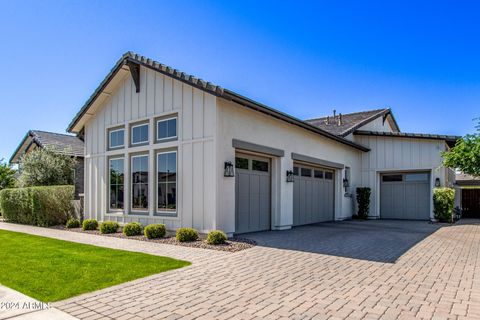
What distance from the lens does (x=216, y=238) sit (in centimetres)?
886

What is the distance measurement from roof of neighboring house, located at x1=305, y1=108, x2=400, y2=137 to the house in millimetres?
1581

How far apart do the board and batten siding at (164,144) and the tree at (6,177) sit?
13012 mm

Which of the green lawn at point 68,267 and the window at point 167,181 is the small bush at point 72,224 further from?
the window at point 167,181

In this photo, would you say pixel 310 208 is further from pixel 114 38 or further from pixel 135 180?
pixel 114 38

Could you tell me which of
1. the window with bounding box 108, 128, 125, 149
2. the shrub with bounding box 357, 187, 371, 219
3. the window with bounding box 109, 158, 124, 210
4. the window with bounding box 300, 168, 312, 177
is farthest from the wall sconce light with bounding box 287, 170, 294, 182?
the shrub with bounding box 357, 187, 371, 219

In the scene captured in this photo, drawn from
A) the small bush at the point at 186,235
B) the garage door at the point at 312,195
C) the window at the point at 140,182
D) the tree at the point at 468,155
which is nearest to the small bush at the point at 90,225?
the window at the point at 140,182

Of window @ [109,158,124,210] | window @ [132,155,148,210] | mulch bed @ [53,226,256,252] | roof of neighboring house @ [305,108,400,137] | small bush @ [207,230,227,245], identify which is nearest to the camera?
mulch bed @ [53,226,256,252]

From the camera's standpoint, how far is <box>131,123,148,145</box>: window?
39.4 ft

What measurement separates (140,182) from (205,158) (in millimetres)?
3390

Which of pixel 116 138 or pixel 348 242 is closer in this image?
pixel 348 242

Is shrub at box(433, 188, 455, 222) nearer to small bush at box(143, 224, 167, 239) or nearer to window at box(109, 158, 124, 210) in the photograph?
small bush at box(143, 224, 167, 239)

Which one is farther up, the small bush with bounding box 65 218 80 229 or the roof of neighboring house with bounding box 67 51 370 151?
the roof of neighboring house with bounding box 67 51 370 151

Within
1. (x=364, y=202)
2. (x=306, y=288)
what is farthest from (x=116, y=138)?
(x=364, y=202)

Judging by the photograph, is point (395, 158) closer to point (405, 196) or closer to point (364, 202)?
point (405, 196)
